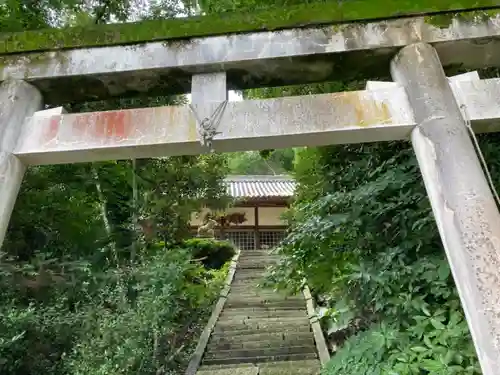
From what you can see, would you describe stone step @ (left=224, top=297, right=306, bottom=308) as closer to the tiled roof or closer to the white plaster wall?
the tiled roof

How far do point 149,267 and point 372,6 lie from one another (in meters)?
3.90

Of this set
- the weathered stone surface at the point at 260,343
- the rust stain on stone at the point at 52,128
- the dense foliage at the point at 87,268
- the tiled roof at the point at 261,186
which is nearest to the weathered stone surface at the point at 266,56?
the rust stain on stone at the point at 52,128

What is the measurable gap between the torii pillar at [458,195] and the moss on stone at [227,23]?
0.30 m

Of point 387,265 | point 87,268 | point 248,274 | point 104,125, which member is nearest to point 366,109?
point 387,265

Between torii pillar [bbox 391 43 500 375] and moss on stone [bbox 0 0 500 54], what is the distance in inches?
11.6

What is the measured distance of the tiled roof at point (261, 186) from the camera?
14664mm

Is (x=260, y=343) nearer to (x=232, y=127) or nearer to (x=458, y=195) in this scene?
(x=232, y=127)

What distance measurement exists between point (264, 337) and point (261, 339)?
0.27 feet

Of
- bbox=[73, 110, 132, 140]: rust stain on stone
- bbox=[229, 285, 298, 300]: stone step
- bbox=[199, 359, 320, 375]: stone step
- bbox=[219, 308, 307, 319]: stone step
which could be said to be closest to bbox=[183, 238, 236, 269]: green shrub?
bbox=[229, 285, 298, 300]: stone step

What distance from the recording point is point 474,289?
1829mm

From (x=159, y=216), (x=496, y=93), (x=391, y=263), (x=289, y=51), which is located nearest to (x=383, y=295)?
(x=391, y=263)

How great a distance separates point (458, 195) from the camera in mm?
2012

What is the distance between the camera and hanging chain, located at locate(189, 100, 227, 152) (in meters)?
2.34

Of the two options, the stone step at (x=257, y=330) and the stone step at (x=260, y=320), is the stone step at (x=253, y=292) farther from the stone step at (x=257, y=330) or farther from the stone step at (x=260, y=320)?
the stone step at (x=257, y=330)
